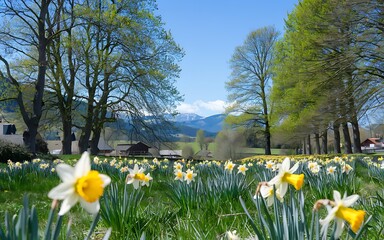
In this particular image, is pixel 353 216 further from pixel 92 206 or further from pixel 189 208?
pixel 189 208

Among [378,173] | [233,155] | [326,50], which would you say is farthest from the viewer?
[233,155]

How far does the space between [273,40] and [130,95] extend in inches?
573

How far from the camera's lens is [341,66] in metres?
13.6

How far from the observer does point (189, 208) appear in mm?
2893

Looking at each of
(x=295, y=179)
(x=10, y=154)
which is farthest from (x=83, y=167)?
(x=10, y=154)

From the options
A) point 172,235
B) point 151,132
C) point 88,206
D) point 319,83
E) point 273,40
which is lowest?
point 172,235

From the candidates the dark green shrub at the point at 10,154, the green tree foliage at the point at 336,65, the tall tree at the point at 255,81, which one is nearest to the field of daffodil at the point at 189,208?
the dark green shrub at the point at 10,154

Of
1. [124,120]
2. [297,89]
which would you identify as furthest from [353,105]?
[124,120]

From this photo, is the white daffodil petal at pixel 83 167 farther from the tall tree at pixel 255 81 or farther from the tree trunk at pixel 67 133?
the tall tree at pixel 255 81

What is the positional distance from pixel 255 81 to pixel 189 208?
26214mm

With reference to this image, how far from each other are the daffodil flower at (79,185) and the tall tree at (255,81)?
27.6 m

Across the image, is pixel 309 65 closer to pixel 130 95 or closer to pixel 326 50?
pixel 326 50

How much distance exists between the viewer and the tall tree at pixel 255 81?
2825 centimetres

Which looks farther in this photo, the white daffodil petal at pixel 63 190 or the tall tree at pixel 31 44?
the tall tree at pixel 31 44
